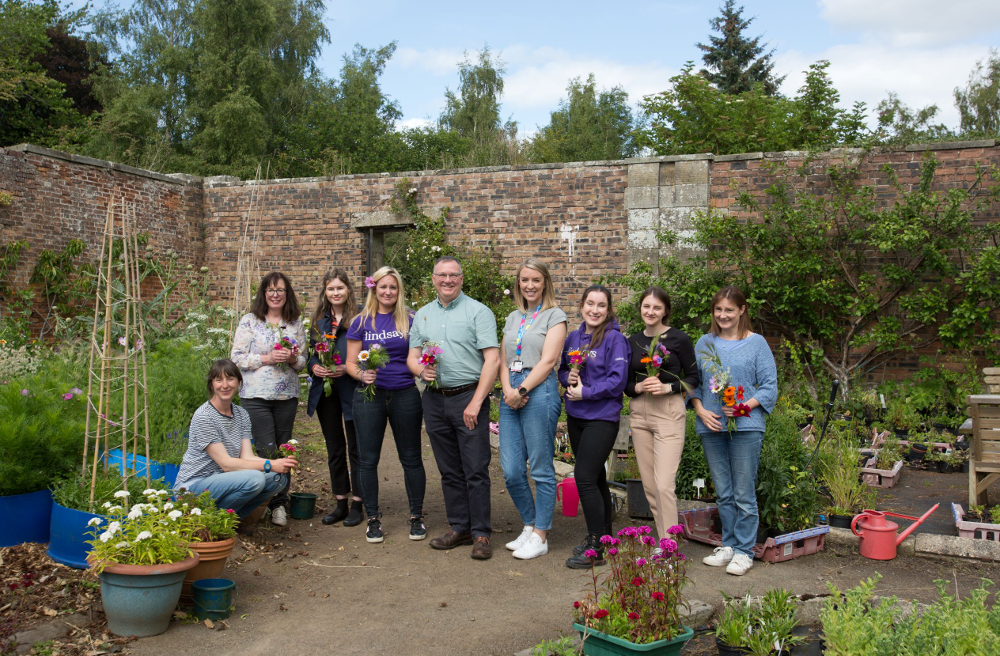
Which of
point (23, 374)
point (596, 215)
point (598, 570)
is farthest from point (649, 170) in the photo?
point (23, 374)

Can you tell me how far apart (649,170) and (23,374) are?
7319mm

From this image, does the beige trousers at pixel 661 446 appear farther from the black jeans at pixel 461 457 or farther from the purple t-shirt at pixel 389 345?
the purple t-shirt at pixel 389 345

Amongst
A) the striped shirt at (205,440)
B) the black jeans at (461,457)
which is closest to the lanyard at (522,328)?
the black jeans at (461,457)

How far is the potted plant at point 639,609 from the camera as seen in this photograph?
9.37 ft

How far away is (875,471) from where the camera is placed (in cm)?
627

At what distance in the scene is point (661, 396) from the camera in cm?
432

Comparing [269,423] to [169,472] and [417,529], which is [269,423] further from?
[417,529]

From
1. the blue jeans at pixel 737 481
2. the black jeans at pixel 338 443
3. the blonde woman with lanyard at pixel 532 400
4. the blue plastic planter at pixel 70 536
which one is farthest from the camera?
the black jeans at pixel 338 443

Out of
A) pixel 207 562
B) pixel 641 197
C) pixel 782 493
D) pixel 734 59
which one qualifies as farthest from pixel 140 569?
pixel 734 59

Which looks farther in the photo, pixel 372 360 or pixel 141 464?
pixel 141 464

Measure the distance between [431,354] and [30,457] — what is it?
2.37 metres

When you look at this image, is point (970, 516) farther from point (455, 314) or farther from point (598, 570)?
point (455, 314)

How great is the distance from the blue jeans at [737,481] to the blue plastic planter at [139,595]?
2.95m

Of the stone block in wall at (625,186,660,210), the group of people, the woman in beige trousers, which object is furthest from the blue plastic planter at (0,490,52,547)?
the stone block in wall at (625,186,660,210)
